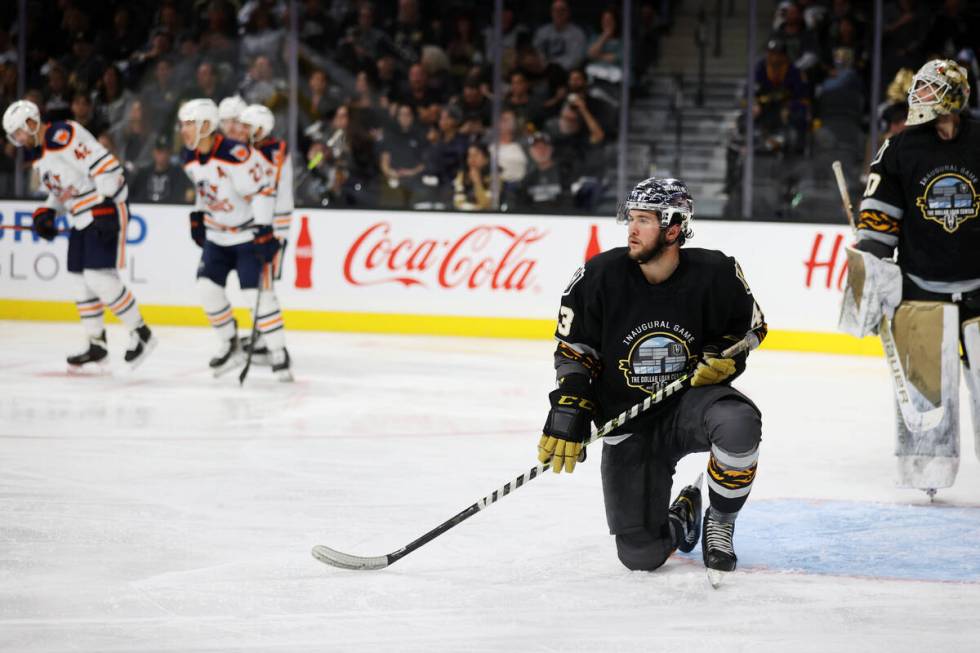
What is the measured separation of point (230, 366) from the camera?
281 inches

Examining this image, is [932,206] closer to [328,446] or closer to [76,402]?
[328,446]

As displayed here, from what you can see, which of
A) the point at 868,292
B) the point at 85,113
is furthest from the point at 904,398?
the point at 85,113

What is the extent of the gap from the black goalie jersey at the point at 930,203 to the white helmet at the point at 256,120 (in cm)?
349

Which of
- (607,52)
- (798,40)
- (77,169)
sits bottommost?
(77,169)

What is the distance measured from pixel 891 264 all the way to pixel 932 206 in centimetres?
21

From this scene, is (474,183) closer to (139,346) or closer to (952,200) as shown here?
(139,346)

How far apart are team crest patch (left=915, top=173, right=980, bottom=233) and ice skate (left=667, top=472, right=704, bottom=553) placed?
50.4 inches

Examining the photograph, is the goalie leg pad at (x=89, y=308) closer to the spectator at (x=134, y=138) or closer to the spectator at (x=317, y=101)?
the spectator at (x=134, y=138)

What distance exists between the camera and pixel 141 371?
727cm

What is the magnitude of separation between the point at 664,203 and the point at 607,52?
6.29 metres

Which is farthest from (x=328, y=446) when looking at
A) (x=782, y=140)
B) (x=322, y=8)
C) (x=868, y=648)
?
(x=322, y=8)

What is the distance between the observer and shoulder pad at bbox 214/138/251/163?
22.7ft

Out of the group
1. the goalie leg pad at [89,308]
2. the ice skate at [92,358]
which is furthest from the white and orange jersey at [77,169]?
the ice skate at [92,358]

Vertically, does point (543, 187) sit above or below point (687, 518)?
above
